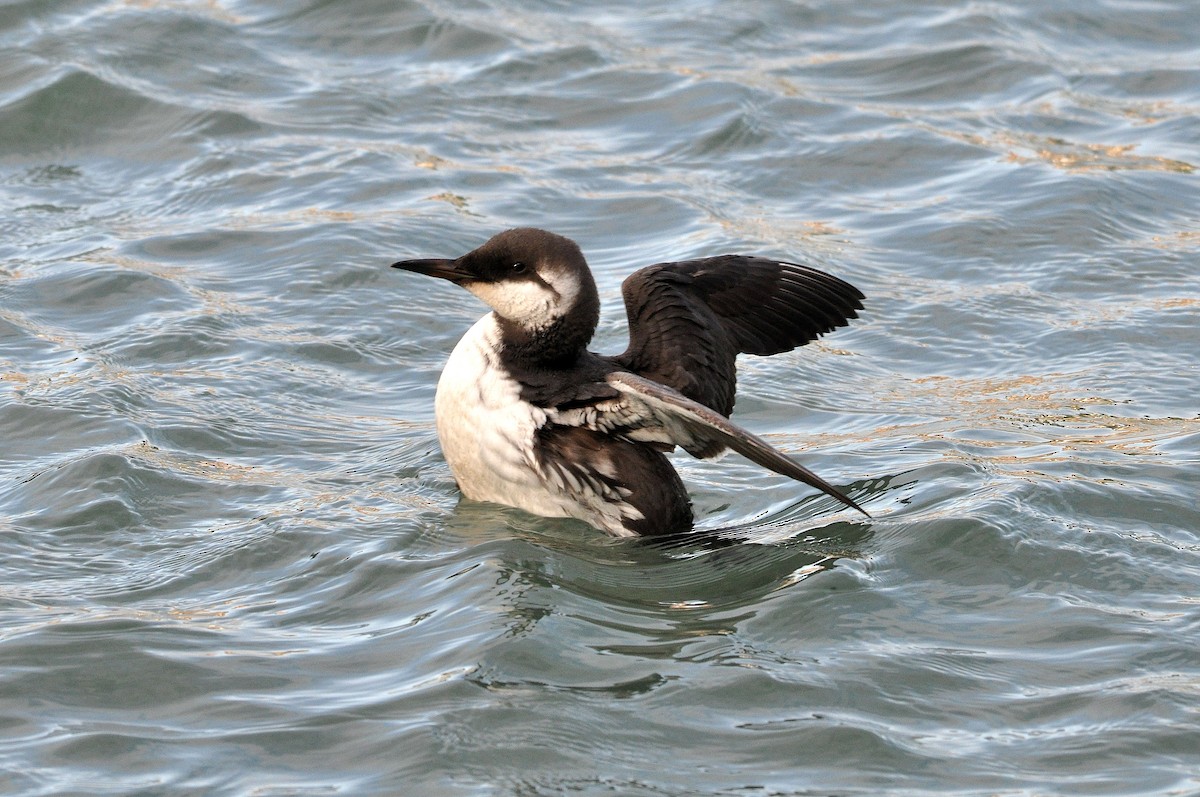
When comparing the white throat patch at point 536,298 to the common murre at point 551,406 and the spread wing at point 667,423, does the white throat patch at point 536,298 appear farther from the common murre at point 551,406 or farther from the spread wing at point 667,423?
the spread wing at point 667,423

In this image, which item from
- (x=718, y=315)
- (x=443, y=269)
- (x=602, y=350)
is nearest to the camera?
(x=443, y=269)

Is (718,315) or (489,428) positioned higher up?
(718,315)

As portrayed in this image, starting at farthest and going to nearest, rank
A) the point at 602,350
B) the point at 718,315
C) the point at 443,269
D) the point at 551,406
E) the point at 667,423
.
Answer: the point at 602,350
the point at 718,315
the point at 443,269
the point at 551,406
the point at 667,423

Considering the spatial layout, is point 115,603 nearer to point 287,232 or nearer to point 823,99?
point 287,232

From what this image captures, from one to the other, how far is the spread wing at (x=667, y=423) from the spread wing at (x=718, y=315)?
1.02 ft

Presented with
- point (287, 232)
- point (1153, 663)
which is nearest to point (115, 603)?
point (1153, 663)

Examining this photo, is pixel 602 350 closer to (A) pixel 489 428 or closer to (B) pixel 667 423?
(A) pixel 489 428

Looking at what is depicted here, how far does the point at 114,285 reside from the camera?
7855 millimetres

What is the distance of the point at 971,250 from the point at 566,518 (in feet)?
11.9

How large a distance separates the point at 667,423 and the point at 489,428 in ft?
2.08

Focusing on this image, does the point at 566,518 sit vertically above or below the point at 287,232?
below

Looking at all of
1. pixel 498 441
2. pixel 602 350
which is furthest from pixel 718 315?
pixel 602 350

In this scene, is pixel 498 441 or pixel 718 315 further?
pixel 718 315

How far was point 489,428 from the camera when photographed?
5.71 metres
